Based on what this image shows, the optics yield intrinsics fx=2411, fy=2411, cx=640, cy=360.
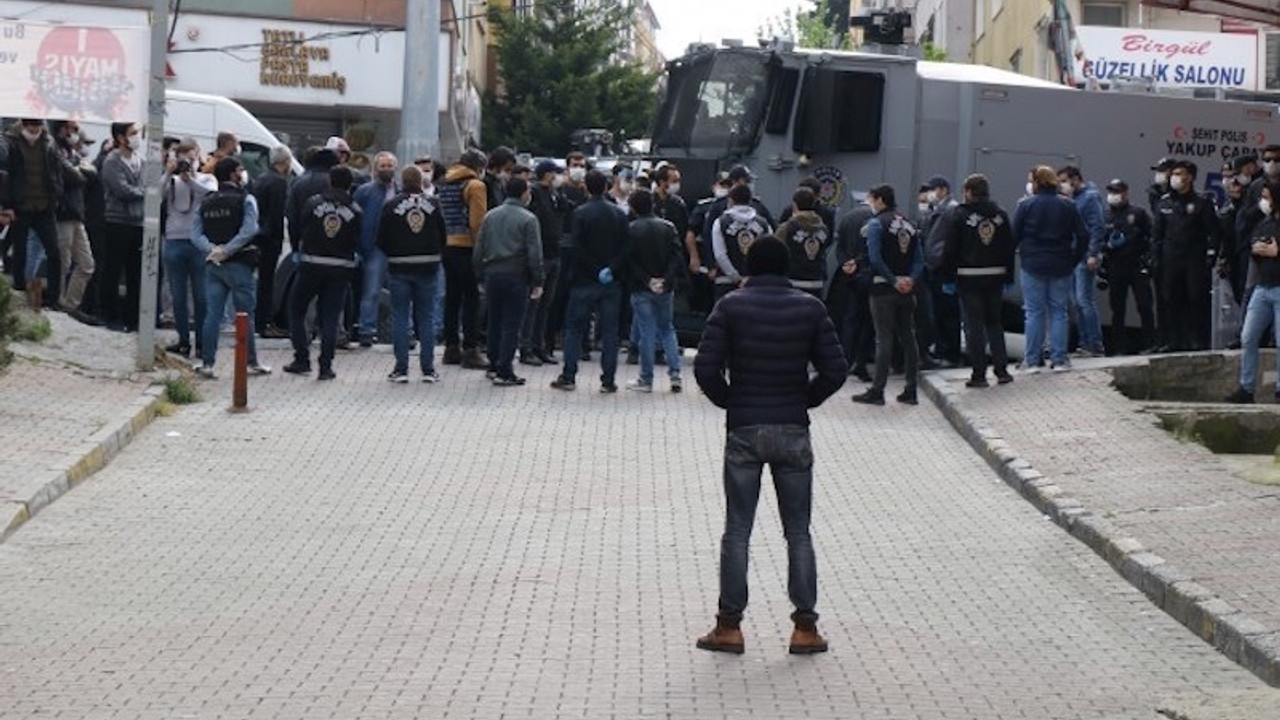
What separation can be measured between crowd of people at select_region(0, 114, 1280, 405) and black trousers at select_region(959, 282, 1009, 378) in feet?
0.06

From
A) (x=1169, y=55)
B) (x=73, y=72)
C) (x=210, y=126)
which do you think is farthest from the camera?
(x=1169, y=55)

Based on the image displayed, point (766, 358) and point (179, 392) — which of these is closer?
point (766, 358)

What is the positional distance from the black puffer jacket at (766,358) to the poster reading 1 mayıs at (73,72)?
9490 mm

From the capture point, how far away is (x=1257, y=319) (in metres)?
19.3

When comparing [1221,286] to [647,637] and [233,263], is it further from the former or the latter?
[647,637]

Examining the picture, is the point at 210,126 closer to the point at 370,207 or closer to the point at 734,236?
the point at 370,207

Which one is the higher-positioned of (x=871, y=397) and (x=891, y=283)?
(x=891, y=283)

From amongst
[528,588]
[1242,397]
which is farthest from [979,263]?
[528,588]

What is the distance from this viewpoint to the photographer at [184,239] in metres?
20.7

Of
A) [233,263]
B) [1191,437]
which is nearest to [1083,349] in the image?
[1191,437]

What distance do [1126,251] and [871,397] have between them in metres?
4.41

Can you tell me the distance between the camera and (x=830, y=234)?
2262cm

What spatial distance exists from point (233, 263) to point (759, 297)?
1001 centimetres

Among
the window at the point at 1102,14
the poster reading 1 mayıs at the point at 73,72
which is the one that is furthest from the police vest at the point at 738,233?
the window at the point at 1102,14
